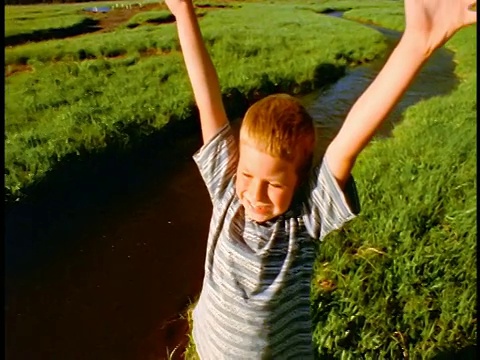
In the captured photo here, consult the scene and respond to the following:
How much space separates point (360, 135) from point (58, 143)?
2755mm

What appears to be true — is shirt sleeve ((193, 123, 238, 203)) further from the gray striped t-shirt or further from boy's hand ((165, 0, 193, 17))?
boy's hand ((165, 0, 193, 17))

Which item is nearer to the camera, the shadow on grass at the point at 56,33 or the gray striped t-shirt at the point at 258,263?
the gray striped t-shirt at the point at 258,263

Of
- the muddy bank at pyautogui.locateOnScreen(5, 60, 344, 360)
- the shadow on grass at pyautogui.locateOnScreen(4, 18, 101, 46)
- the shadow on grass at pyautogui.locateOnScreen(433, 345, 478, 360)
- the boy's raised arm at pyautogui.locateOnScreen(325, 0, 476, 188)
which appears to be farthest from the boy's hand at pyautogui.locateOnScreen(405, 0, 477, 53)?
the shadow on grass at pyautogui.locateOnScreen(4, 18, 101, 46)

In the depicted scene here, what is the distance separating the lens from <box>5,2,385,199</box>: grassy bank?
329cm

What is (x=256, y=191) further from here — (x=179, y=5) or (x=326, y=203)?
(x=179, y=5)

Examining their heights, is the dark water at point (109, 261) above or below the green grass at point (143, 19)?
below

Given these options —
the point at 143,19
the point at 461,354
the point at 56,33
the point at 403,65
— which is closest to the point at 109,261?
the point at 461,354

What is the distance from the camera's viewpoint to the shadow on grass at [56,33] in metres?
5.41

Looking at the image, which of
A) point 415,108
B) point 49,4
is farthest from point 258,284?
point 49,4

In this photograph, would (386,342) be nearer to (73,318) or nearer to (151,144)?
(73,318)

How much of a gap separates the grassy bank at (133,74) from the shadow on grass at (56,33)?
0.46 ft

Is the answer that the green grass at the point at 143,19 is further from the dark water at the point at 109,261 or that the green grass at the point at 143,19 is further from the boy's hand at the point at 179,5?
the boy's hand at the point at 179,5

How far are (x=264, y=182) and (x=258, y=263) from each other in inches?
5.1

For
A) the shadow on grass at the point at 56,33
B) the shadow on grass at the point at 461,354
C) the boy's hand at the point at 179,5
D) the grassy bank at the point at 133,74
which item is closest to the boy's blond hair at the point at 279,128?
the boy's hand at the point at 179,5
